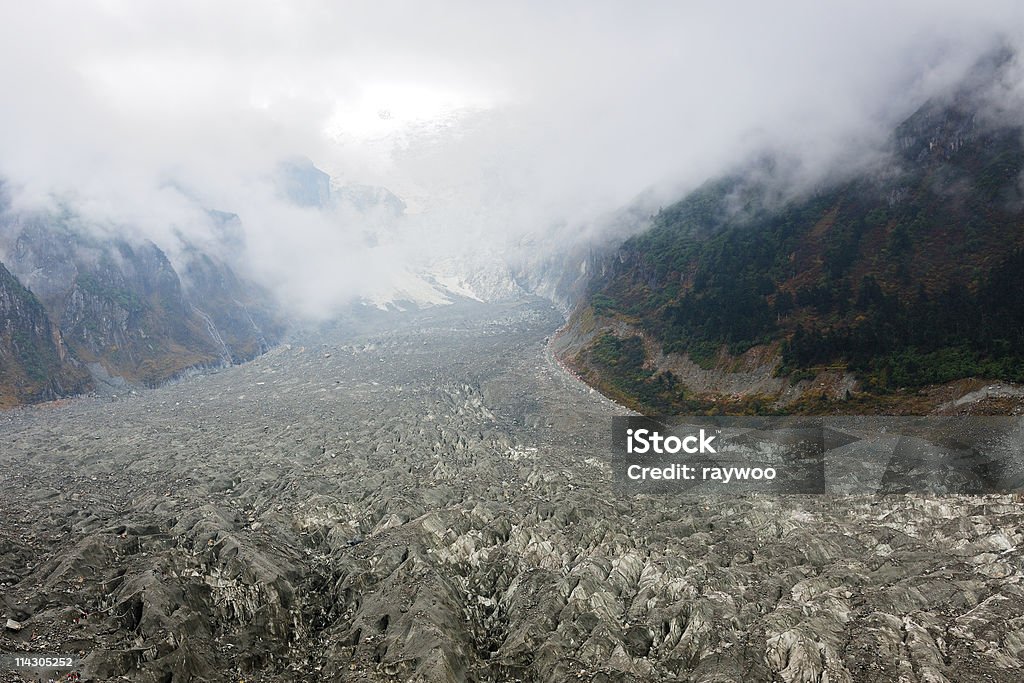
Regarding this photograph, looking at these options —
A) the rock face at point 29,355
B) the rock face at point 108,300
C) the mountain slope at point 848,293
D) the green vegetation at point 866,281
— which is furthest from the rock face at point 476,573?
the rock face at point 108,300

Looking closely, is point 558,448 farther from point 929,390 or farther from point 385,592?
point 929,390

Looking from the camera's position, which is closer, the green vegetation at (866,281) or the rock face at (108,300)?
the green vegetation at (866,281)

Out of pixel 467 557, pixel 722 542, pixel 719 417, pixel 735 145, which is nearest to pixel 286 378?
pixel 719 417

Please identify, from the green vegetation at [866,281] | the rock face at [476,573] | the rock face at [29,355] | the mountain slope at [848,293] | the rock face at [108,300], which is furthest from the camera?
the rock face at [108,300]

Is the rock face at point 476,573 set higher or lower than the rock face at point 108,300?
lower

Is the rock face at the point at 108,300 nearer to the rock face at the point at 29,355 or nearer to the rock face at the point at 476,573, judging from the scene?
the rock face at the point at 29,355

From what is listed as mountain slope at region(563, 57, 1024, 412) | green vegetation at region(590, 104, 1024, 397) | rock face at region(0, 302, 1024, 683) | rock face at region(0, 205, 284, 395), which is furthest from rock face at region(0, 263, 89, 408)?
green vegetation at region(590, 104, 1024, 397)

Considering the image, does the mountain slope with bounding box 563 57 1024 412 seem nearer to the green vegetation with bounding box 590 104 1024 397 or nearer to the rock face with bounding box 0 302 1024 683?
the green vegetation with bounding box 590 104 1024 397
